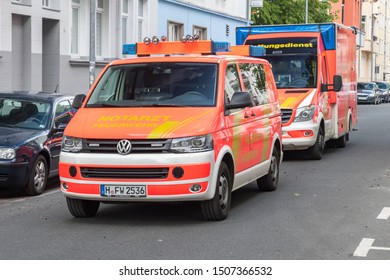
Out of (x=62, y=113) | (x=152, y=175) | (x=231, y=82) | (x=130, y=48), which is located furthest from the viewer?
(x=62, y=113)

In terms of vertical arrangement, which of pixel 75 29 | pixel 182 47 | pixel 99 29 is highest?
pixel 99 29

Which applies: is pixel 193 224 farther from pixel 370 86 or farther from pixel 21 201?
pixel 370 86

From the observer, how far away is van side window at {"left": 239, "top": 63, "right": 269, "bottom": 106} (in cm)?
1111

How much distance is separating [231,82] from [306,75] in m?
7.17

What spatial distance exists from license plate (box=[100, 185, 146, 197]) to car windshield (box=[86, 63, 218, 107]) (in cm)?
125

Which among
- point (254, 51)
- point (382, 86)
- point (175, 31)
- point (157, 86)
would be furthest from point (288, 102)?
point (382, 86)

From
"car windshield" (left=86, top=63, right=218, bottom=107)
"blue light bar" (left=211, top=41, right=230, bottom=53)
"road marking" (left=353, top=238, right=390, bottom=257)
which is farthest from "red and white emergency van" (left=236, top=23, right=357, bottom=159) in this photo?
"road marking" (left=353, top=238, right=390, bottom=257)

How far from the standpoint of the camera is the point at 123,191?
29.6 feet

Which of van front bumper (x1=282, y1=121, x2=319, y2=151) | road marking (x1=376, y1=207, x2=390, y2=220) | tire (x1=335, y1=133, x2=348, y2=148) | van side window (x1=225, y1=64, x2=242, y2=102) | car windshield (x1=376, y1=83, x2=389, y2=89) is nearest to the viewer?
road marking (x1=376, y1=207, x2=390, y2=220)

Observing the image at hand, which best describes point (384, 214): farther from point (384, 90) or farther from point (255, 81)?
point (384, 90)

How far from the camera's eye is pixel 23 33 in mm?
22344

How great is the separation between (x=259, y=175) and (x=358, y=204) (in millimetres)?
1374

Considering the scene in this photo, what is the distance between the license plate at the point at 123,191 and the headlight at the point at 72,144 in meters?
0.54

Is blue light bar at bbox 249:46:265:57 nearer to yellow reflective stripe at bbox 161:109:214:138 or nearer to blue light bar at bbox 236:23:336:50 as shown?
yellow reflective stripe at bbox 161:109:214:138
